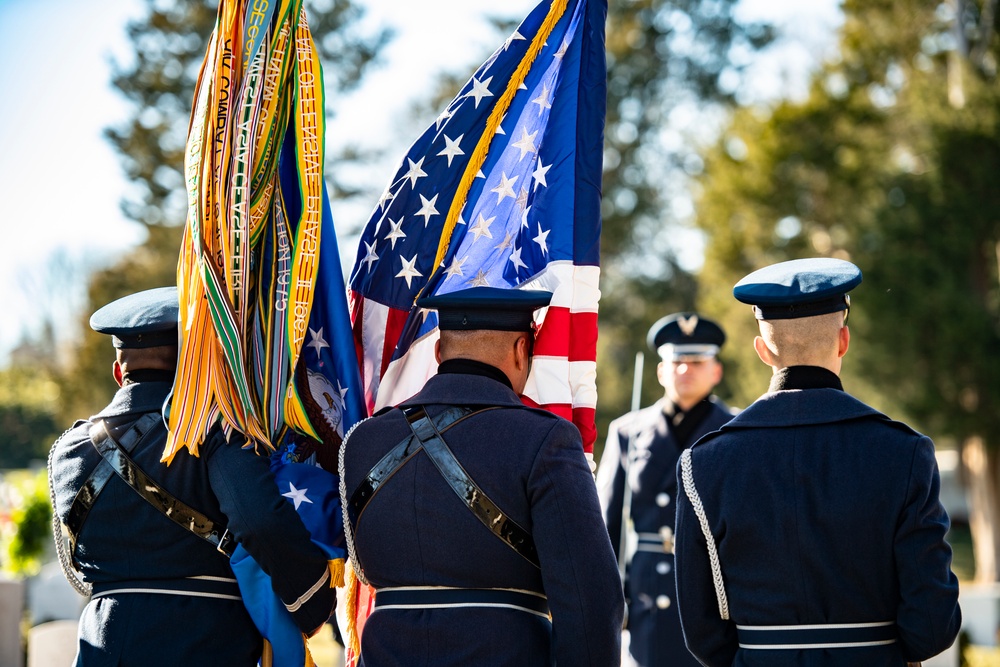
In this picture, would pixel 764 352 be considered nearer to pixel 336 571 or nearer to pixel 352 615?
pixel 336 571

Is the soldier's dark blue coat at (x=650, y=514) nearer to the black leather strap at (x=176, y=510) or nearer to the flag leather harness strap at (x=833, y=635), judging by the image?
the flag leather harness strap at (x=833, y=635)

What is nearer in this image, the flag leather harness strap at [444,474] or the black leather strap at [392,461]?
the flag leather harness strap at [444,474]

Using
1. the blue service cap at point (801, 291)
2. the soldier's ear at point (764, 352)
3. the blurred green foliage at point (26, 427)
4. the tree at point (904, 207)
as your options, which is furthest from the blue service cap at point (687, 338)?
the blurred green foliage at point (26, 427)

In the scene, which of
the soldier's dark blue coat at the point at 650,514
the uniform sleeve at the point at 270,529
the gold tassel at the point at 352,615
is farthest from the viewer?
the soldier's dark blue coat at the point at 650,514

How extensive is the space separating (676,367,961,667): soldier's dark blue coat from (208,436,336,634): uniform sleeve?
1059 mm

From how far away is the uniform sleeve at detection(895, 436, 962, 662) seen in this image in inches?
100.0

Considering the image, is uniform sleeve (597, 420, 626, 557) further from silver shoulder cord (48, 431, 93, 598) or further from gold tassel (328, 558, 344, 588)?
silver shoulder cord (48, 431, 93, 598)

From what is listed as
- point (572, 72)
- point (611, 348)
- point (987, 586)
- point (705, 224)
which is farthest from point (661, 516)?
point (611, 348)

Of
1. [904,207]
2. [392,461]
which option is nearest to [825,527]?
[392,461]

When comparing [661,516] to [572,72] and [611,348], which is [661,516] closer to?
[572,72]

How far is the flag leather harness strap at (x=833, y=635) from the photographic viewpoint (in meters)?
2.62

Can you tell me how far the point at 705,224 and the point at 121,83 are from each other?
10.7 m

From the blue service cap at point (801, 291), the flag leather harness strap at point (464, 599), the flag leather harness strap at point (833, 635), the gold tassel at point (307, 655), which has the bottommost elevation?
the gold tassel at point (307, 655)

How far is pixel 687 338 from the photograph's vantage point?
5488 millimetres
